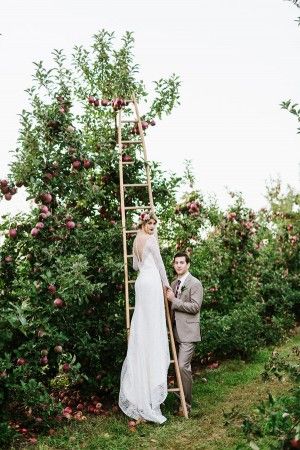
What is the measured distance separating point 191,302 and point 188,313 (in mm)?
134

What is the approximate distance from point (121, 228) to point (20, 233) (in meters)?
1.21

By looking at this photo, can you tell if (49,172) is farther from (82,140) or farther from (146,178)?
(146,178)

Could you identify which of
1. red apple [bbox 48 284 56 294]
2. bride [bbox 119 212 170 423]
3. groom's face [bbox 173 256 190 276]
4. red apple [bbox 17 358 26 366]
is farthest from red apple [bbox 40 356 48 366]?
groom's face [bbox 173 256 190 276]

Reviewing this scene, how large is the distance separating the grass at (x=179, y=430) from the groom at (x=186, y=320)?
1.32ft

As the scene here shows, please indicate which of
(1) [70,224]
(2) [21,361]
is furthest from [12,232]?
(2) [21,361]

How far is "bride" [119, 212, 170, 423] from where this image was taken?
621 cm

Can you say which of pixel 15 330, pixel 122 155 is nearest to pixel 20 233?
pixel 15 330

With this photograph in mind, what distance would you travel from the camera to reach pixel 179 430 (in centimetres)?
588

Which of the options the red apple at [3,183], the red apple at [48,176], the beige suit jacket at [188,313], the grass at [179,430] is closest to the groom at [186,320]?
the beige suit jacket at [188,313]

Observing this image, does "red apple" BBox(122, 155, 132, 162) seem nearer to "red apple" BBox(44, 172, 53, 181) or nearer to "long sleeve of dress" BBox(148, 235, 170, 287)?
"red apple" BBox(44, 172, 53, 181)

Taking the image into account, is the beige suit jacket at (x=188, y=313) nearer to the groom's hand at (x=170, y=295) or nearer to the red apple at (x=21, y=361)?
the groom's hand at (x=170, y=295)

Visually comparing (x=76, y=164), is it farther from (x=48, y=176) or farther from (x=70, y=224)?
(x=70, y=224)

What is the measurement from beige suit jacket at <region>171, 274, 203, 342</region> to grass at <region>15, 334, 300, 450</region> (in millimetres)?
875

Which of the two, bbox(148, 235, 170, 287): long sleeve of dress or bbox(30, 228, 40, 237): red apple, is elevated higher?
bbox(30, 228, 40, 237): red apple
